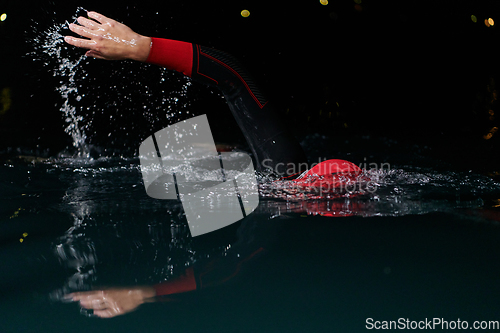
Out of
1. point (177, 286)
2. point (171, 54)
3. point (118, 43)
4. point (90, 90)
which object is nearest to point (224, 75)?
point (171, 54)

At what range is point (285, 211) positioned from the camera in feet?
4.23

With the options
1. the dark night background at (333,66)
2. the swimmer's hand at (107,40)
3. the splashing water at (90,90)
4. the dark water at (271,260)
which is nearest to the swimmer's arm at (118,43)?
the swimmer's hand at (107,40)

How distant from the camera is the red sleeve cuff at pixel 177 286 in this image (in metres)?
0.72

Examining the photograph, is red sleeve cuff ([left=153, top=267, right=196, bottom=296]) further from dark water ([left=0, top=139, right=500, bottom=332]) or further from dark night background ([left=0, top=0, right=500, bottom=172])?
dark night background ([left=0, top=0, right=500, bottom=172])

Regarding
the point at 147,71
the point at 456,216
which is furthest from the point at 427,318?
the point at 147,71

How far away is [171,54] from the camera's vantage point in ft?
4.83

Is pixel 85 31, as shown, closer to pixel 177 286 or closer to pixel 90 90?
pixel 177 286

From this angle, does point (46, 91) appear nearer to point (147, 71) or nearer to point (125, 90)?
point (125, 90)

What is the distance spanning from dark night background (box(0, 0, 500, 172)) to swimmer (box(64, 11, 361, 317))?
221cm

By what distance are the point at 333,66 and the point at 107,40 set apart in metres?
3.31

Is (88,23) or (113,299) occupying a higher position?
(88,23)

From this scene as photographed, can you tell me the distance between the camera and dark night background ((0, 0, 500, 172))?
3.86 m

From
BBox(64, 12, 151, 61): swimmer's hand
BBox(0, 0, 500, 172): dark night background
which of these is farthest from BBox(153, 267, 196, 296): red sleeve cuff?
BBox(0, 0, 500, 172): dark night background

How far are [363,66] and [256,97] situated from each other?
9.46ft
